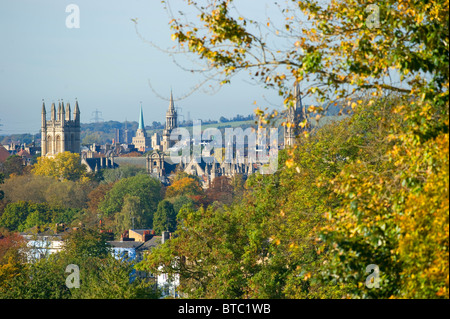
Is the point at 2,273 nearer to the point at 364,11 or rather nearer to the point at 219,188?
the point at 364,11

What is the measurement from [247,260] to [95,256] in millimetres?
27805

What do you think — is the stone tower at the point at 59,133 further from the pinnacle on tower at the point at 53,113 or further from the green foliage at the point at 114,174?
the green foliage at the point at 114,174

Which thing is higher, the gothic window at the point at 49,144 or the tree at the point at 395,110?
the tree at the point at 395,110

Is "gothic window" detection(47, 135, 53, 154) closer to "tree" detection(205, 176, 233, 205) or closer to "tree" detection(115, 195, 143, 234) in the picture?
"tree" detection(205, 176, 233, 205)

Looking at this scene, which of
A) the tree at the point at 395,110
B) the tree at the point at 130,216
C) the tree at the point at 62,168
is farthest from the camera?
the tree at the point at 62,168

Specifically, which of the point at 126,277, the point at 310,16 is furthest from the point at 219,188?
the point at 310,16

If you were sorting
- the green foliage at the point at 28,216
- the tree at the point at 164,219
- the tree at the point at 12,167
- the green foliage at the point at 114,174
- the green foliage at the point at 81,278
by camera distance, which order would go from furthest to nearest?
1. the tree at the point at 12,167
2. the green foliage at the point at 114,174
3. the green foliage at the point at 28,216
4. the tree at the point at 164,219
5. the green foliage at the point at 81,278

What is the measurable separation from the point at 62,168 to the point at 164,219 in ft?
180

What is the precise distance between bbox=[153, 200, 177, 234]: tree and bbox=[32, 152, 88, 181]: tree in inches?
1801

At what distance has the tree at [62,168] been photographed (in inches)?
5070

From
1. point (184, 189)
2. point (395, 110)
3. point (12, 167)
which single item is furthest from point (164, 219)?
point (395, 110)

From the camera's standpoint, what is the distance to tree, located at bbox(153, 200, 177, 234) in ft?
255

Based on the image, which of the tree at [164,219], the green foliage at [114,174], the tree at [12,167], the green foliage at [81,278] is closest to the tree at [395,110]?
the green foliage at [81,278]

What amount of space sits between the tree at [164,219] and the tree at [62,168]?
45.7m
